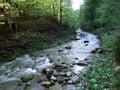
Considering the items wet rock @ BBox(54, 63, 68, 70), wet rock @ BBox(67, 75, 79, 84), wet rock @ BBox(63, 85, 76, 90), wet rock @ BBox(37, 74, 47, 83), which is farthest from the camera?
wet rock @ BBox(54, 63, 68, 70)

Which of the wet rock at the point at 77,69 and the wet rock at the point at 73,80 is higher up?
the wet rock at the point at 73,80

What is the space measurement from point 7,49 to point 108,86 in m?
10.7

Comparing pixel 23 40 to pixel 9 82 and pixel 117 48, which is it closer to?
pixel 9 82

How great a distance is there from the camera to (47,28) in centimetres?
2770

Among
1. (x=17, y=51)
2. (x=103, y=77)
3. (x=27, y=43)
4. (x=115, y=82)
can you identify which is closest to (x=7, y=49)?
(x=17, y=51)

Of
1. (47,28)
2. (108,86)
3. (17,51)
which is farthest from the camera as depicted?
(47,28)

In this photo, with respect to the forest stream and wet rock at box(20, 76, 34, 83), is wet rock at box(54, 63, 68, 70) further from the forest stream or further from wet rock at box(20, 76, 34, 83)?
wet rock at box(20, 76, 34, 83)

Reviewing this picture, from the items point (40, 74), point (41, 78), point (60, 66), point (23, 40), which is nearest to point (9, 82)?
point (41, 78)

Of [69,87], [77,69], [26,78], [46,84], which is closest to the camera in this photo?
[69,87]

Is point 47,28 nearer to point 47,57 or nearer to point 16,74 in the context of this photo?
point 47,57

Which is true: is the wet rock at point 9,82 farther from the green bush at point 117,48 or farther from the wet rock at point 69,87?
the green bush at point 117,48

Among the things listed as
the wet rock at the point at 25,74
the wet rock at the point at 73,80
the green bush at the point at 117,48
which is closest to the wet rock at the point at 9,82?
the wet rock at the point at 25,74

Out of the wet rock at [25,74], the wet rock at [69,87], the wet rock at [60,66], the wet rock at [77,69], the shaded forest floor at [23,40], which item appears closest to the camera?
the wet rock at [69,87]

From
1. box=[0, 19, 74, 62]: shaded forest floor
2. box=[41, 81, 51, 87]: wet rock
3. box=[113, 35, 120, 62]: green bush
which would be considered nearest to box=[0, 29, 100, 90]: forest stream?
box=[41, 81, 51, 87]: wet rock
